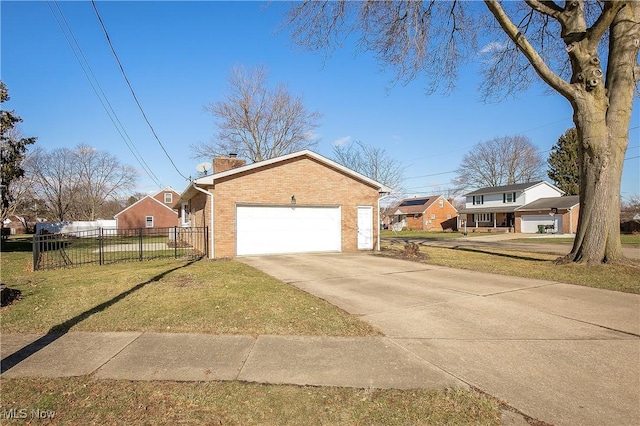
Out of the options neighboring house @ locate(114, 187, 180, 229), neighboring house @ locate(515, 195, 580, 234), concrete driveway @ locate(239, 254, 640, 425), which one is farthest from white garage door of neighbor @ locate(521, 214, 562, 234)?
neighboring house @ locate(114, 187, 180, 229)

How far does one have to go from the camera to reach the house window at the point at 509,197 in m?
42.0

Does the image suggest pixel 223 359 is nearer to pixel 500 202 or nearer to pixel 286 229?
pixel 286 229

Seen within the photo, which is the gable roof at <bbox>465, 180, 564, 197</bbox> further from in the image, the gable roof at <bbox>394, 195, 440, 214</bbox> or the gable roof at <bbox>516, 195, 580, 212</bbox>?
the gable roof at <bbox>394, 195, 440, 214</bbox>

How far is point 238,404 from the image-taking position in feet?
9.12

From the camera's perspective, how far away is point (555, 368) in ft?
11.5

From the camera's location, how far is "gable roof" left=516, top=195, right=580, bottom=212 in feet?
115

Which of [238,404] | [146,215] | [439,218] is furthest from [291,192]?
[439,218]

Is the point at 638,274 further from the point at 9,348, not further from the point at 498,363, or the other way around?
the point at 9,348

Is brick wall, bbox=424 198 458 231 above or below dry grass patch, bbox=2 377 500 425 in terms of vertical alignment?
above

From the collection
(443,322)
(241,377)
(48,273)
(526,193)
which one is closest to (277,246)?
(48,273)

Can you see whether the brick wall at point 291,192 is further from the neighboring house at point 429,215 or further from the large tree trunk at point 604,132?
the neighboring house at point 429,215

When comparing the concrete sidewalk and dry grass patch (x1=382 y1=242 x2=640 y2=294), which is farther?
dry grass patch (x1=382 y1=242 x2=640 y2=294)

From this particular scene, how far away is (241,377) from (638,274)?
10231 mm

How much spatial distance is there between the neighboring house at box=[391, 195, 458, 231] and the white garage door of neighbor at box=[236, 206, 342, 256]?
40.1 m
